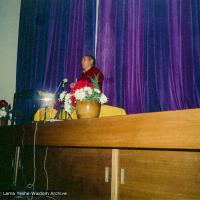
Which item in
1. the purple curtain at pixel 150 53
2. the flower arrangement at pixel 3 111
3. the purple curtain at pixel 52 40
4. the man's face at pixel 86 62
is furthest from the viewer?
the purple curtain at pixel 52 40

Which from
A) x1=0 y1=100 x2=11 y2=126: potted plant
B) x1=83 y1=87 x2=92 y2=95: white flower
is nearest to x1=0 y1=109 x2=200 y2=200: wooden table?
x1=83 y1=87 x2=92 y2=95: white flower

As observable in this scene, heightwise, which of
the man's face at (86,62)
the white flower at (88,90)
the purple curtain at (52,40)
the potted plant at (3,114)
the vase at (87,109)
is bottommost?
the vase at (87,109)

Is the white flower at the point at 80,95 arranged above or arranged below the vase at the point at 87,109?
above

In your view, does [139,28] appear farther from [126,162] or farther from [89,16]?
[126,162]

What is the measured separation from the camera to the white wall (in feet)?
18.5

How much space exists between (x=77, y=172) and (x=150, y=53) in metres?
2.19

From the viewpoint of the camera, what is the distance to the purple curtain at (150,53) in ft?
10.6

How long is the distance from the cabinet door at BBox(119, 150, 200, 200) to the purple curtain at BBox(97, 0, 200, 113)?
1.79 m

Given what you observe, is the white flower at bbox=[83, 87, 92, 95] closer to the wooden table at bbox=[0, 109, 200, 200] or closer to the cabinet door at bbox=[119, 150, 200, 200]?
the wooden table at bbox=[0, 109, 200, 200]

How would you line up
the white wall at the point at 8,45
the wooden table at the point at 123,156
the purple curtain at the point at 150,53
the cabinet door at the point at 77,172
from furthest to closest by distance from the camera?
the white wall at the point at 8,45 < the purple curtain at the point at 150,53 < the cabinet door at the point at 77,172 < the wooden table at the point at 123,156

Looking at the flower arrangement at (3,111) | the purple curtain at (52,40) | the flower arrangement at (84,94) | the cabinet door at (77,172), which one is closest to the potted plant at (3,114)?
the flower arrangement at (3,111)

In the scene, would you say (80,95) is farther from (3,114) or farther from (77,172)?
(3,114)

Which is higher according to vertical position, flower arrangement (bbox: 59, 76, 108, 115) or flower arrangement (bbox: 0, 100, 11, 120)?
flower arrangement (bbox: 0, 100, 11, 120)

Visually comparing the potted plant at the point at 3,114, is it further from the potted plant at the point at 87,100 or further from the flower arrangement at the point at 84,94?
the potted plant at the point at 87,100
